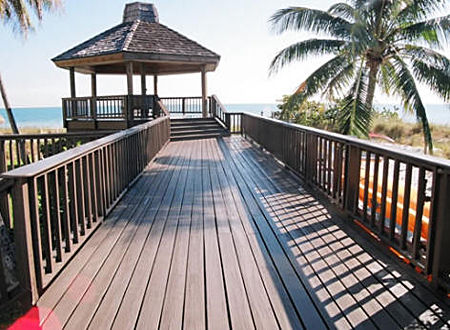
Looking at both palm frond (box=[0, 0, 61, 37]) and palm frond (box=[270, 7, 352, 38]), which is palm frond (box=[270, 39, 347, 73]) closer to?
palm frond (box=[270, 7, 352, 38])

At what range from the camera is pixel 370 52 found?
9898 mm

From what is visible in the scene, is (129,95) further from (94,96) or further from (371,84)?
(371,84)

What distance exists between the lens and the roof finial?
49.2 feet

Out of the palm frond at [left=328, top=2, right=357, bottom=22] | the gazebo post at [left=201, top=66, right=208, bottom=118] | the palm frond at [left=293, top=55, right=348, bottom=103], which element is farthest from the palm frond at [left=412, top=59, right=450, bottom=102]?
the gazebo post at [left=201, top=66, right=208, bottom=118]

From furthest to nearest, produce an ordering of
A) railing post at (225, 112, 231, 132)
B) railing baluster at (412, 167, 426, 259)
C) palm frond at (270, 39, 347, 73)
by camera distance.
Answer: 1. railing post at (225, 112, 231, 132)
2. palm frond at (270, 39, 347, 73)
3. railing baluster at (412, 167, 426, 259)

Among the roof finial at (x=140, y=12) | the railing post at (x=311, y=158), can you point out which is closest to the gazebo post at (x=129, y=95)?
the roof finial at (x=140, y=12)

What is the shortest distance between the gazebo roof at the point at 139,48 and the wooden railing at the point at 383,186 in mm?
7111

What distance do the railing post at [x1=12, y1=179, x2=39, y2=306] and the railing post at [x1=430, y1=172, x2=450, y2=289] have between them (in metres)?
2.36

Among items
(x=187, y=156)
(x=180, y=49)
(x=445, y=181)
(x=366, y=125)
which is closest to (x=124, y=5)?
(x=180, y=49)

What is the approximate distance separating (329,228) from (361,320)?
1.55 m

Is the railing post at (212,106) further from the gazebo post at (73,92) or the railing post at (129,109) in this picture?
the gazebo post at (73,92)

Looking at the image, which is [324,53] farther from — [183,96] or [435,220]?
[435,220]

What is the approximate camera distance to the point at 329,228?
347 centimetres

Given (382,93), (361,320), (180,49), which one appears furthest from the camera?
(180,49)
